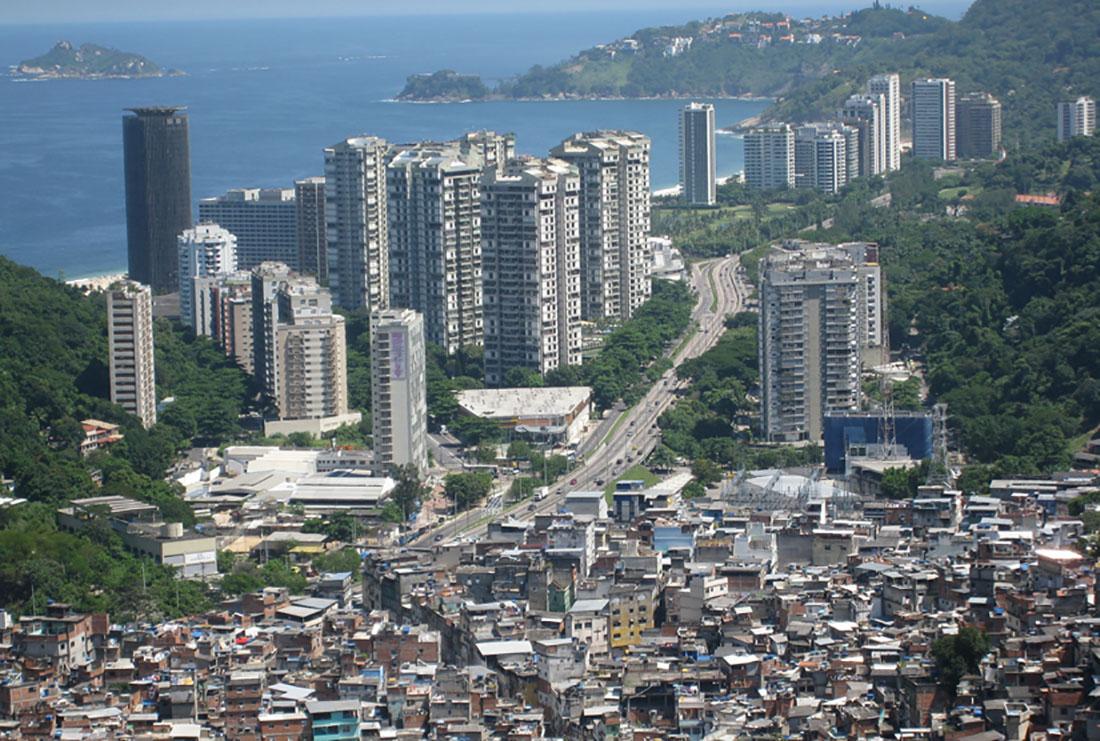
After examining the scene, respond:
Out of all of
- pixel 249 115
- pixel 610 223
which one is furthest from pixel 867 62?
pixel 610 223

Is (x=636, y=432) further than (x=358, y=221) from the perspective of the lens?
No

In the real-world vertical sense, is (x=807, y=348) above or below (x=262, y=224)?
below

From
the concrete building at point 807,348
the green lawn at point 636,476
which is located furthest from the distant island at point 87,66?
the green lawn at point 636,476

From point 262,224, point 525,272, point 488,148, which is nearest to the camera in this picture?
point 525,272

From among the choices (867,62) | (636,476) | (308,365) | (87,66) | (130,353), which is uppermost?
(867,62)

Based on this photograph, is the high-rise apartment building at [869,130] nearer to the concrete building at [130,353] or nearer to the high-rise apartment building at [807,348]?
the high-rise apartment building at [807,348]

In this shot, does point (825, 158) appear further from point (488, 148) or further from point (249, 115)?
point (249, 115)

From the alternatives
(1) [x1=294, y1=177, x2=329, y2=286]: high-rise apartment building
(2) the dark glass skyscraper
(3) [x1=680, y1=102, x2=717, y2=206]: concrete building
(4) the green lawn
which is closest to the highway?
(4) the green lawn
